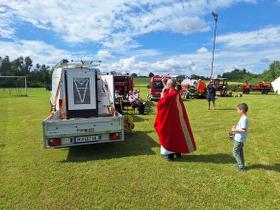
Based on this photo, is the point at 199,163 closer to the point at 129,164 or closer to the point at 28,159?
the point at 129,164

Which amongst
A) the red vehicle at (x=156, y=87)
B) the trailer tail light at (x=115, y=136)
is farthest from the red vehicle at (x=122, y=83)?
the trailer tail light at (x=115, y=136)

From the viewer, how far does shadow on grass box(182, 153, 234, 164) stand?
7.37 m

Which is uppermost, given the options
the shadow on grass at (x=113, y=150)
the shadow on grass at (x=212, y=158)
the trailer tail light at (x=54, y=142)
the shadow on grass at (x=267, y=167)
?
the trailer tail light at (x=54, y=142)

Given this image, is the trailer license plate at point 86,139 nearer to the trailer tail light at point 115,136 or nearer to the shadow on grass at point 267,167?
the trailer tail light at point 115,136

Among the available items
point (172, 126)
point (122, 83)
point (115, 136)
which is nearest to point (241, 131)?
point (172, 126)

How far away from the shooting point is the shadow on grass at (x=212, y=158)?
290 inches

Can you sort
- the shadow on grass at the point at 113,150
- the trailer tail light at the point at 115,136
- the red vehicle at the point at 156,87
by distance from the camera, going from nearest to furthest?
the shadow on grass at the point at 113,150 → the trailer tail light at the point at 115,136 → the red vehicle at the point at 156,87

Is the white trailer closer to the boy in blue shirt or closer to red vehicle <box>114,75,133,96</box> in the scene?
the boy in blue shirt

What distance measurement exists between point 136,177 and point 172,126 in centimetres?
171

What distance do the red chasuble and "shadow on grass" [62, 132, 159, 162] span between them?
970mm

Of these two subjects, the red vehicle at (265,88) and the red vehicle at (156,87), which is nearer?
the red vehicle at (156,87)

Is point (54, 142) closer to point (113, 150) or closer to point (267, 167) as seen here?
point (113, 150)

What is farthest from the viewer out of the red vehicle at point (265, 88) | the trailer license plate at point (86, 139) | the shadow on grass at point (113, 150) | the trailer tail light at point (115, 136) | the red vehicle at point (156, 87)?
the red vehicle at point (265, 88)

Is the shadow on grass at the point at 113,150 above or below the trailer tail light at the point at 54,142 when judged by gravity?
below
